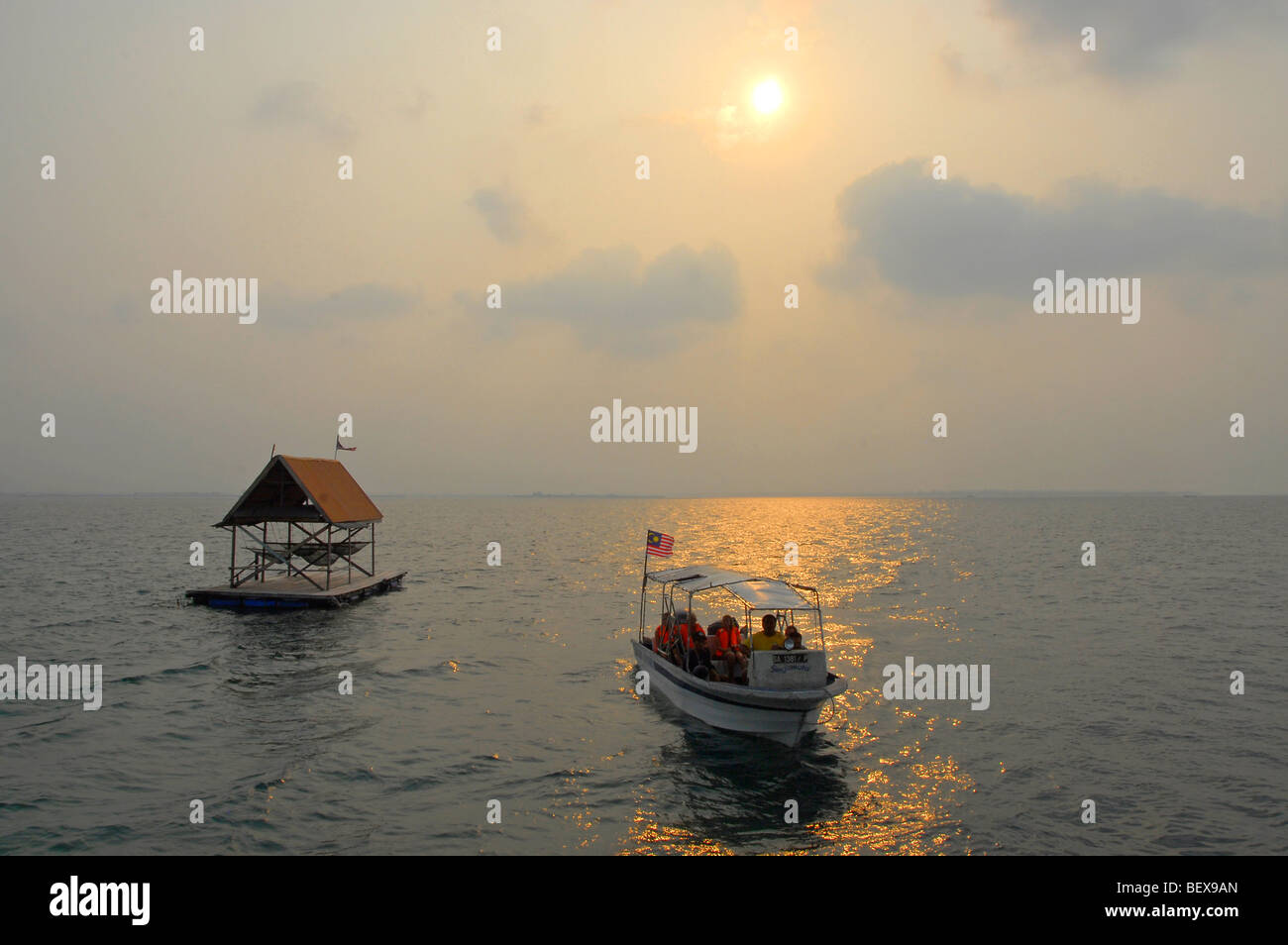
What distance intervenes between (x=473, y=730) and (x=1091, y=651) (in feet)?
76.8

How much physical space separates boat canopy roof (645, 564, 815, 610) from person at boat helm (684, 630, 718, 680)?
4.81 feet

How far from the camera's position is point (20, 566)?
59000mm

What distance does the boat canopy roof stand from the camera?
18983mm

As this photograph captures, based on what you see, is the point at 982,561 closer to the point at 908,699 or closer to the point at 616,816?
the point at 908,699

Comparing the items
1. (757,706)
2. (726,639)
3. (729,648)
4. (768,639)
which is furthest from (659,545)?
(757,706)

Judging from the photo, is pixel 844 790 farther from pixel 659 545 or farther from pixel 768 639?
pixel 659 545

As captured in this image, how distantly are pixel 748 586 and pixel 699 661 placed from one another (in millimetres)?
2306

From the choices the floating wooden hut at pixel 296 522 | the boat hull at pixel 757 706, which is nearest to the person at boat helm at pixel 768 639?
the boat hull at pixel 757 706

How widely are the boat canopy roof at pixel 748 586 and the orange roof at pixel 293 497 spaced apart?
19.5m

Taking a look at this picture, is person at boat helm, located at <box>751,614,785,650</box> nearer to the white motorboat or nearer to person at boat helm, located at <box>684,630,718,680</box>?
the white motorboat

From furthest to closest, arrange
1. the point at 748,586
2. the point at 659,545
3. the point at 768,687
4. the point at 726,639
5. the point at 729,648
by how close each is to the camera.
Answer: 1. the point at 659,545
2. the point at 726,639
3. the point at 748,586
4. the point at 729,648
5. the point at 768,687

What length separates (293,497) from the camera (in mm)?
38906

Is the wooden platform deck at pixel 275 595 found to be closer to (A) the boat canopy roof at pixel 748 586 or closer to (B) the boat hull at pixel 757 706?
(A) the boat canopy roof at pixel 748 586

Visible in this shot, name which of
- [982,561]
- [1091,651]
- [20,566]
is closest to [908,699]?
[1091,651]
